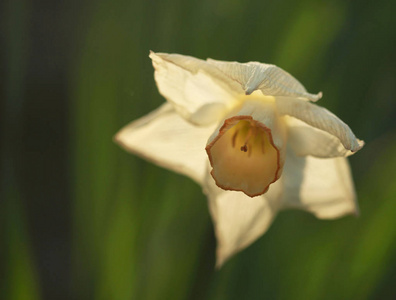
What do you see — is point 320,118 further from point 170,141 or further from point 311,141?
point 170,141

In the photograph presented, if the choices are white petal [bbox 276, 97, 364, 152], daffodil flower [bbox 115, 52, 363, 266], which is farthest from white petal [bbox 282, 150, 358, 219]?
white petal [bbox 276, 97, 364, 152]

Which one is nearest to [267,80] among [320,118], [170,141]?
[320,118]

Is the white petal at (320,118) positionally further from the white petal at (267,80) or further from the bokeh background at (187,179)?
the bokeh background at (187,179)

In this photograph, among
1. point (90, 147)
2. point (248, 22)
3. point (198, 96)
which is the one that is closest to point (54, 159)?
point (90, 147)

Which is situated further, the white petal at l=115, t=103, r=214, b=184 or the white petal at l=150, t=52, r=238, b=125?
the white petal at l=115, t=103, r=214, b=184

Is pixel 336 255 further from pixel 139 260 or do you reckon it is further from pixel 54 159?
pixel 54 159

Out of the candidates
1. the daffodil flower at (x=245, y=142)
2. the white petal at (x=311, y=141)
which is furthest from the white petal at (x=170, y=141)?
the white petal at (x=311, y=141)

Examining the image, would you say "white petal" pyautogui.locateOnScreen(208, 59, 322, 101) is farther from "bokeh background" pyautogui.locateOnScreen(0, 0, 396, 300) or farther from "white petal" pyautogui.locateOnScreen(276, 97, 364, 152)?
"bokeh background" pyautogui.locateOnScreen(0, 0, 396, 300)
